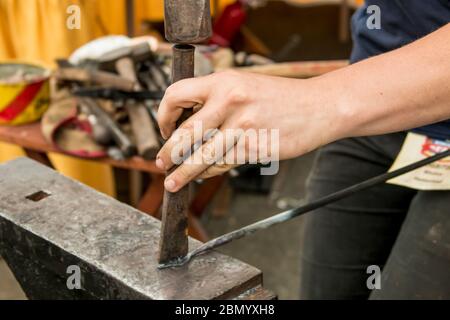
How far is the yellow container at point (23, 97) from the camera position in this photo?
1.76 metres

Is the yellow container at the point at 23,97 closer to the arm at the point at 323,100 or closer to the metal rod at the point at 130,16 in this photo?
the metal rod at the point at 130,16

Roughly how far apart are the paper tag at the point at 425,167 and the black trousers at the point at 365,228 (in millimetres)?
18

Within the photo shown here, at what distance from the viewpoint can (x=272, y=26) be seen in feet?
15.1

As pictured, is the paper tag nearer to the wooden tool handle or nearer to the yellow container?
the wooden tool handle

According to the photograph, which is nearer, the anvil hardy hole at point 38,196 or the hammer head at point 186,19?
the hammer head at point 186,19

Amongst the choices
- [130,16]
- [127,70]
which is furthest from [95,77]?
[130,16]

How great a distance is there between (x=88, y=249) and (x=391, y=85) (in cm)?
46

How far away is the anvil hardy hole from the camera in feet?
3.25

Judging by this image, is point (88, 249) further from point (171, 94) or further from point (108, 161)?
point (108, 161)

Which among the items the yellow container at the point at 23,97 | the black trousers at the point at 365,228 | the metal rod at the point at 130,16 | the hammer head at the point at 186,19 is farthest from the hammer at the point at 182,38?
the metal rod at the point at 130,16

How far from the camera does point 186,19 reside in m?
0.74
